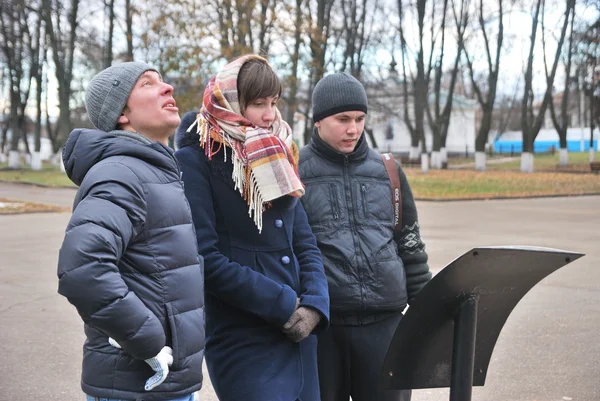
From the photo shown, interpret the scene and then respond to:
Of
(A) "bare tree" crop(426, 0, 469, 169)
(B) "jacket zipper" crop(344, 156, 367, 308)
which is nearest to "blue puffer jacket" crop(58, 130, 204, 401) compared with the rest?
(B) "jacket zipper" crop(344, 156, 367, 308)

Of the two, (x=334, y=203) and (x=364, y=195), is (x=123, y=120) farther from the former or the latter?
(x=364, y=195)

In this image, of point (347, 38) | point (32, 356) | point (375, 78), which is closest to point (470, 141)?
point (375, 78)

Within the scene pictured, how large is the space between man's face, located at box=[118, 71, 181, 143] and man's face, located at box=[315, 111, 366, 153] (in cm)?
91

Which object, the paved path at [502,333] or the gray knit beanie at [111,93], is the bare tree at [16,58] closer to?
the paved path at [502,333]

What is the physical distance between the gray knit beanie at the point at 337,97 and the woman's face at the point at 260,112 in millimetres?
508

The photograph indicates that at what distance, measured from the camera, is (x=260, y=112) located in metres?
2.76

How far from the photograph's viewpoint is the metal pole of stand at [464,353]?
2.23 metres

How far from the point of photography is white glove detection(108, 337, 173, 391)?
2.17 metres

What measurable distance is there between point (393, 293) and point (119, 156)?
1.33 metres

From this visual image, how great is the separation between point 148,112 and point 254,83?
434 millimetres

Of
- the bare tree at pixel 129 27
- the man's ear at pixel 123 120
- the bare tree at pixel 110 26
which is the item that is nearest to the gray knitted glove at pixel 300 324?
the man's ear at pixel 123 120

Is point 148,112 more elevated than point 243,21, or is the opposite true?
point 243,21

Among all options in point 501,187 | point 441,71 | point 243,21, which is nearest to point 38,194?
point 243,21

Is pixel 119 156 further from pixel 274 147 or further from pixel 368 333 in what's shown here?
pixel 368 333
